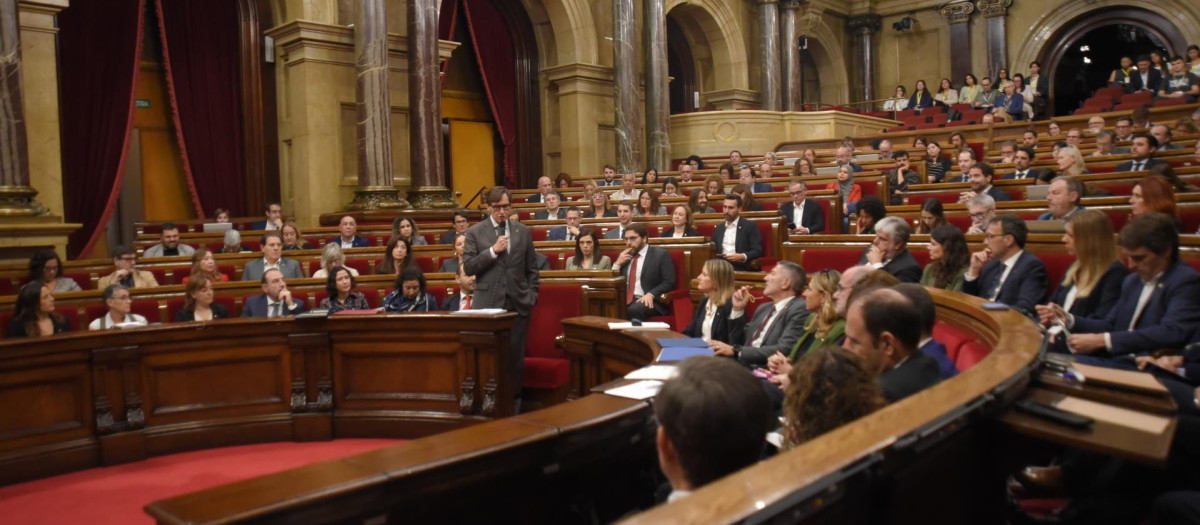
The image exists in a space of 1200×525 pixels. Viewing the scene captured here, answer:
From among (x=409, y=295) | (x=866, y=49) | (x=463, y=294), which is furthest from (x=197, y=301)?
(x=866, y=49)

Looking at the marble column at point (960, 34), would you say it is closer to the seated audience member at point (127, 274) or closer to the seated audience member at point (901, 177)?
the seated audience member at point (901, 177)

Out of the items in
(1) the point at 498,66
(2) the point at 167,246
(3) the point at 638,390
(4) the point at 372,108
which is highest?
(1) the point at 498,66

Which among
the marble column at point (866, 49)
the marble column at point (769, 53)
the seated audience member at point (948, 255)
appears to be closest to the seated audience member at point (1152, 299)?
the seated audience member at point (948, 255)

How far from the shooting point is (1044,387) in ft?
6.02

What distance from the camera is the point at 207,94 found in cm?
1014

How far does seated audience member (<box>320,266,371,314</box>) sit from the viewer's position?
4980mm

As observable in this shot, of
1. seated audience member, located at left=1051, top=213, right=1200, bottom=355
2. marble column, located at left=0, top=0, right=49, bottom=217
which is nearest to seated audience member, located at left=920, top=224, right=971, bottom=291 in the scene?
seated audience member, located at left=1051, top=213, right=1200, bottom=355

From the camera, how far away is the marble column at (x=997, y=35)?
17.6 meters

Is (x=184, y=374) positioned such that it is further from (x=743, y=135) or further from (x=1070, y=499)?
(x=743, y=135)

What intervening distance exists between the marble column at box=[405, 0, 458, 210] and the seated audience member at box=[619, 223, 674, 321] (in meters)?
4.44

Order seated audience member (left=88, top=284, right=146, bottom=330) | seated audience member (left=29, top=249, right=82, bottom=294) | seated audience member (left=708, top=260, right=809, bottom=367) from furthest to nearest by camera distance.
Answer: seated audience member (left=29, top=249, right=82, bottom=294) < seated audience member (left=88, top=284, right=146, bottom=330) < seated audience member (left=708, top=260, right=809, bottom=367)

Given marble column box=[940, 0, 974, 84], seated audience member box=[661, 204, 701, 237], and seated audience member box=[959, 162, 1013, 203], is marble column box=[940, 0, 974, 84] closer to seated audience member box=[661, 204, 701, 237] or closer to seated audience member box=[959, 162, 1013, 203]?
seated audience member box=[959, 162, 1013, 203]

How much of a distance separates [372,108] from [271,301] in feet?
15.6

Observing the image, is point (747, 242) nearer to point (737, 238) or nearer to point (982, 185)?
point (737, 238)
